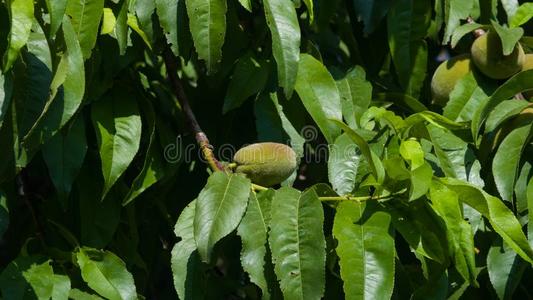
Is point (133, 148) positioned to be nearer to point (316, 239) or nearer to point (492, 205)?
point (316, 239)

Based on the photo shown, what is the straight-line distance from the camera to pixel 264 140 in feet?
4.93

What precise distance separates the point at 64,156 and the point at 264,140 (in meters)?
0.34

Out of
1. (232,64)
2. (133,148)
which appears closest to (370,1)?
(232,64)

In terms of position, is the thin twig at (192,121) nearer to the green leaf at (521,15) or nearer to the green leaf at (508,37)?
the green leaf at (508,37)

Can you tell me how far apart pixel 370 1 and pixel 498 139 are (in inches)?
15.7

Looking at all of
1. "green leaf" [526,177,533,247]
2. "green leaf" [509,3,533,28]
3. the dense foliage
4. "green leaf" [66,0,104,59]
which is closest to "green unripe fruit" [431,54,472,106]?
the dense foliage

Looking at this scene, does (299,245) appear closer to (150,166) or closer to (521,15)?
(150,166)

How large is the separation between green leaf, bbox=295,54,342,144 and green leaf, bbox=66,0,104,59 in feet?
1.18

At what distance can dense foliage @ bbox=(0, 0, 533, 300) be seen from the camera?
47.7 inches

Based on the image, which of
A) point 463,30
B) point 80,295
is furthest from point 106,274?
point 463,30

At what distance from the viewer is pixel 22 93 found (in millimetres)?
1188

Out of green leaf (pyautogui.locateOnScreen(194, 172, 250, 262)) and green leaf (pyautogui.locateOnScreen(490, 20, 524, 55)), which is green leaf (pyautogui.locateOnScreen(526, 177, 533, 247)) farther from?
green leaf (pyautogui.locateOnScreen(194, 172, 250, 262))

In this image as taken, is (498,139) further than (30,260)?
Yes

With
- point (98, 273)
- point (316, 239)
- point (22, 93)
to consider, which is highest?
point (22, 93)
